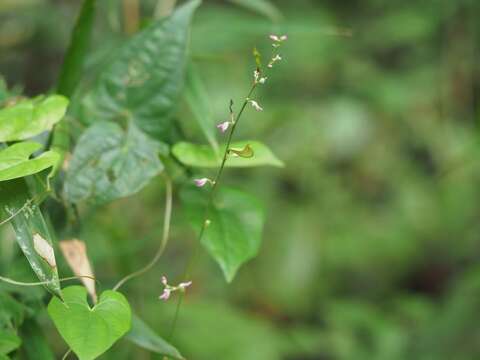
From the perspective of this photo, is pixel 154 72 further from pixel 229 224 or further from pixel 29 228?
pixel 29 228

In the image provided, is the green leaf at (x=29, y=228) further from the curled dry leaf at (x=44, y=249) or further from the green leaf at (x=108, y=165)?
the green leaf at (x=108, y=165)

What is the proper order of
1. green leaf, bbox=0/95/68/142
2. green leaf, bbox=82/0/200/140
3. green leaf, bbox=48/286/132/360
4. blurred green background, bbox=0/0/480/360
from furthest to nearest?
blurred green background, bbox=0/0/480/360, green leaf, bbox=82/0/200/140, green leaf, bbox=0/95/68/142, green leaf, bbox=48/286/132/360

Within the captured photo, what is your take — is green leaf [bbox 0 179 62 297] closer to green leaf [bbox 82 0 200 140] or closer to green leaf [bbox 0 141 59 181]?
green leaf [bbox 0 141 59 181]

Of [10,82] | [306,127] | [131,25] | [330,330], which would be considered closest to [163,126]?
[131,25]

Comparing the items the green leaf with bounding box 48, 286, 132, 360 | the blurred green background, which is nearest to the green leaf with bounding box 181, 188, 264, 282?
the green leaf with bounding box 48, 286, 132, 360

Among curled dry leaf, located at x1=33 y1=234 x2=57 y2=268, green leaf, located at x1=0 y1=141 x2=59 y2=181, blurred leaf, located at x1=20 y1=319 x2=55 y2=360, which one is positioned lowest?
blurred leaf, located at x1=20 y1=319 x2=55 y2=360

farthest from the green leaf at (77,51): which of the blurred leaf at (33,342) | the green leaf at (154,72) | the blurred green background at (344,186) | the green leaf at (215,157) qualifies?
the blurred green background at (344,186)

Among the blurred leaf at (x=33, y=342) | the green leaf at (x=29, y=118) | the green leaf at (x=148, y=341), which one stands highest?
the green leaf at (x=29, y=118)

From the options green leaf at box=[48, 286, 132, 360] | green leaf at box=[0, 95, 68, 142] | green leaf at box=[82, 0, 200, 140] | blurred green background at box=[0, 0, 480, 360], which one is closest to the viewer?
green leaf at box=[48, 286, 132, 360]
